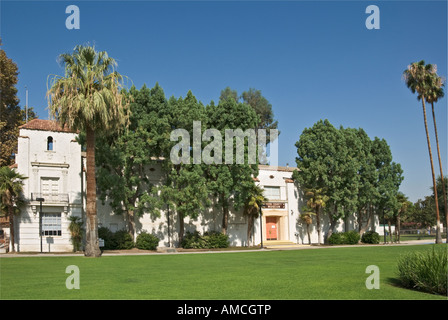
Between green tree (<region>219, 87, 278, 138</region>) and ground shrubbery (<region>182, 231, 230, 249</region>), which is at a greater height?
green tree (<region>219, 87, 278, 138</region>)

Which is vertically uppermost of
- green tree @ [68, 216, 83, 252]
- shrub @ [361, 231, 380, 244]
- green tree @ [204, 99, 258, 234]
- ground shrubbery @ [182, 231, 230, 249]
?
green tree @ [204, 99, 258, 234]

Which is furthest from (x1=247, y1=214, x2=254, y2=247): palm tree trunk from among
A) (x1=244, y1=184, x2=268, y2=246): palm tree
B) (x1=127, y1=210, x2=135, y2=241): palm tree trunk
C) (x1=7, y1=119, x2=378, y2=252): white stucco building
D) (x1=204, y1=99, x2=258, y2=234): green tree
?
(x1=127, y1=210, x2=135, y2=241): palm tree trunk

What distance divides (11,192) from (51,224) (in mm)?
4058

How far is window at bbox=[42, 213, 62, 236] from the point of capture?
34100 millimetres

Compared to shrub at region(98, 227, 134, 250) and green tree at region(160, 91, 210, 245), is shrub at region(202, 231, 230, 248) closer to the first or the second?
green tree at region(160, 91, 210, 245)

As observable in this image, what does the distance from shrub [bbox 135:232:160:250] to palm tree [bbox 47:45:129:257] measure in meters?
10.3

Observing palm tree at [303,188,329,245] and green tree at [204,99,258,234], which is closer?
green tree at [204,99,258,234]

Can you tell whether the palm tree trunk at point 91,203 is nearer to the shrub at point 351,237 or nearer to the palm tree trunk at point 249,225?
the palm tree trunk at point 249,225

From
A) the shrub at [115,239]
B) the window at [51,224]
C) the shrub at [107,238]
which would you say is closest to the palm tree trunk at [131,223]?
the shrub at [115,239]

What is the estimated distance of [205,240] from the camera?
3969cm

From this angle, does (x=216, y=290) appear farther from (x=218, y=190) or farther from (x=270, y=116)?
(x=270, y=116)

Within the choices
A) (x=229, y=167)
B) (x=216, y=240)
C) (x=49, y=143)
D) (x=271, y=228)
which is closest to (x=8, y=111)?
(x=49, y=143)

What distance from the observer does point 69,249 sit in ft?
113
